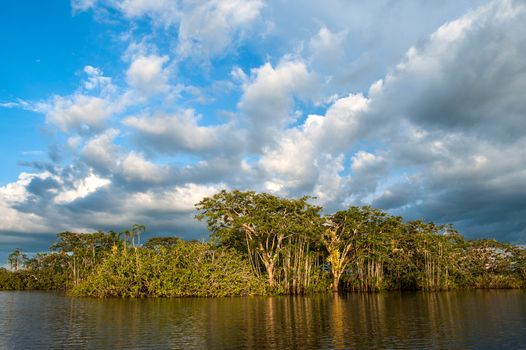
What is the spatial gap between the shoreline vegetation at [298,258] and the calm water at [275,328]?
16.8 meters

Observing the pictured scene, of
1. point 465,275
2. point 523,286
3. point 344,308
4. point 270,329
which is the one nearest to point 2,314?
point 270,329

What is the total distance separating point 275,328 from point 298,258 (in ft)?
105

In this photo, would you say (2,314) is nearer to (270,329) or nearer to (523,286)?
(270,329)

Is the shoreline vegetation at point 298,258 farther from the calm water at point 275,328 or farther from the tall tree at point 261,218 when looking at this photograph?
the calm water at point 275,328

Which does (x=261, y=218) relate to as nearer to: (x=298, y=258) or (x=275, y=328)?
(x=298, y=258)

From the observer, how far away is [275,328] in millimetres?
24172

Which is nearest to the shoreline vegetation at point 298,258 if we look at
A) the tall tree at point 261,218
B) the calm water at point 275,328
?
the tall tree at point 261,218

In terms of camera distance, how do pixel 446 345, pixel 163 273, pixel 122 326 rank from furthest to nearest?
pixel 163 273 < pixel 122 326 < pixel 446 345

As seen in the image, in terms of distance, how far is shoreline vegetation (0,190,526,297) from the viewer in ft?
169

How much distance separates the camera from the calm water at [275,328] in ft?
63.8

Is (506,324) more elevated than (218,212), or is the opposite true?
(218,212)

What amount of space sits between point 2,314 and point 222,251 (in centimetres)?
2524

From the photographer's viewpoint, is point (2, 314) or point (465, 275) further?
point (465, 275)

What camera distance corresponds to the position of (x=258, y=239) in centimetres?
5494
